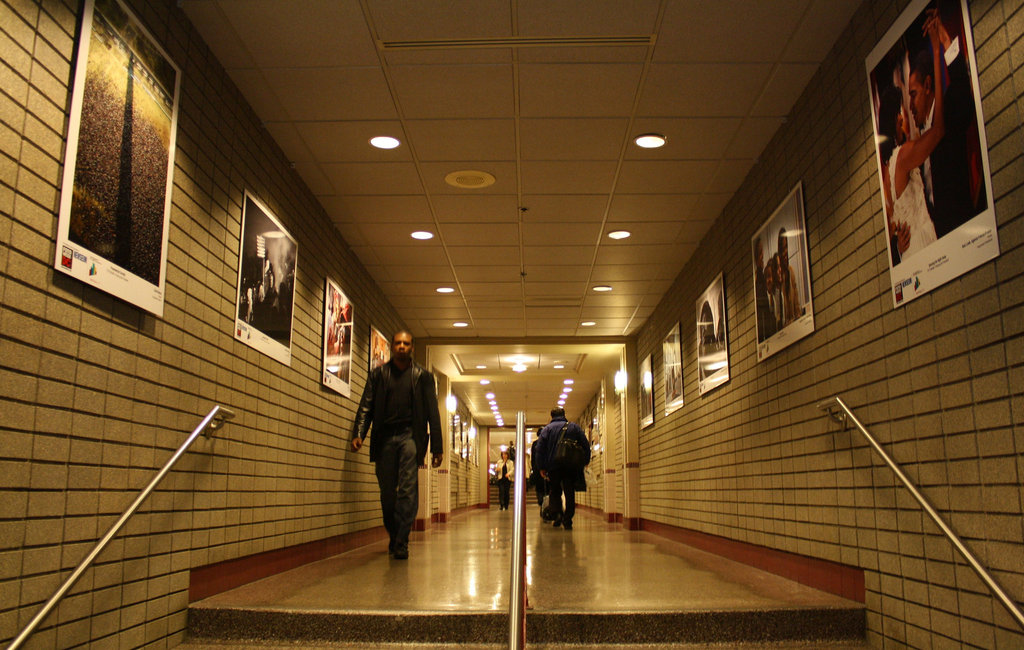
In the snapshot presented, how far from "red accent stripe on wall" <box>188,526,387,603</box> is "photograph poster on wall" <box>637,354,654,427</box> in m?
4.81

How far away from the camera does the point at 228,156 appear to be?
14.8 ft

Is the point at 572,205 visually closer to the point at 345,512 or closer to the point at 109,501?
the point at 345,512

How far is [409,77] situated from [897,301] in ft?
9.62

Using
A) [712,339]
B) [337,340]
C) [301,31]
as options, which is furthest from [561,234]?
[301,31]

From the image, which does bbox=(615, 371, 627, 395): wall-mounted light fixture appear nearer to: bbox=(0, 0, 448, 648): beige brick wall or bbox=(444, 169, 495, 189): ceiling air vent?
bbox=(444, 169, 495, 189): ceiling air vent

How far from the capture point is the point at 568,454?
30.0 ft

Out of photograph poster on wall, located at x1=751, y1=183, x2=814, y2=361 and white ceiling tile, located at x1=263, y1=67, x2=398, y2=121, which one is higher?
white ceiling tile, located at x1=263, y1=67, x2=398, y2=121

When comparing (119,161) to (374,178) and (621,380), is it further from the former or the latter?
(621,380)

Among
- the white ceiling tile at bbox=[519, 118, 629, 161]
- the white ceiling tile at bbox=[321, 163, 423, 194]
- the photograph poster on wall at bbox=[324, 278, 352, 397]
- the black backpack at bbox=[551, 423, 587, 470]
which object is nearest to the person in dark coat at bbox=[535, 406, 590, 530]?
the black backpack at bbox=[551, 423, 587, 470]

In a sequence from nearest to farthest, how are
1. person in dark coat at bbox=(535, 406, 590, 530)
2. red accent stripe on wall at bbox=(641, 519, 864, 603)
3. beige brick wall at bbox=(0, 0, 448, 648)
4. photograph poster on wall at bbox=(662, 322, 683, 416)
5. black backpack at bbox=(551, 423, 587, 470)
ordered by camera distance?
beige brick wall at bbox=(0, 0, 448, 648)
red accent stripe on wall at bbox=(641, 519, 864, 603)
photograph poster on wall at bbox=(662, 322, 683, 416)
black backpack at bbox=(551, 423, 587, 470)
person in dark coat at bbox=(535, 406, 590, 530)

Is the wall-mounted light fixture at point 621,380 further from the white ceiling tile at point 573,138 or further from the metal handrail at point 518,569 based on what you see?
the metal handrail at point 518,569

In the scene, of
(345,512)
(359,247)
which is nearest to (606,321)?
(359,247)

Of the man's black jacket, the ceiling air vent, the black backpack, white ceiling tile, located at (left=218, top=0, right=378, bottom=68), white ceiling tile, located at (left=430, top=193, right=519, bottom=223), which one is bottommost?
the black backpack

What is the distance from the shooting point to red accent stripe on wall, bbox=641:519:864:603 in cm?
387
